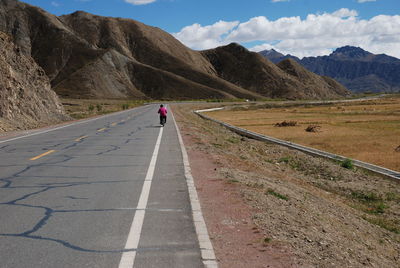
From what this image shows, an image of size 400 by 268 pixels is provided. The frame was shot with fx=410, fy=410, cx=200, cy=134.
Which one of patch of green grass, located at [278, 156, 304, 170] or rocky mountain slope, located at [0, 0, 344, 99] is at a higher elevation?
rocky mountain slope, located at [0, 0, 344, 99]

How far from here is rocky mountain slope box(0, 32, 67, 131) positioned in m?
28.5

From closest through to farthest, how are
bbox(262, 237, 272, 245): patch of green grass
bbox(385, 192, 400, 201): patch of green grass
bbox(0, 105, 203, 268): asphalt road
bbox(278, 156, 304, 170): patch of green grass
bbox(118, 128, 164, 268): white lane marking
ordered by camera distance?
bbox(118, 128, 164, 268): white lane marking, bbox(0, 105, 203, 268): asphalt road, bbox(262, 237, 272, 245): patch of green grass, bbox(385, 192, 400, 201): patch of green grass, bbox(278, 156, 304, 170): patch of green grass

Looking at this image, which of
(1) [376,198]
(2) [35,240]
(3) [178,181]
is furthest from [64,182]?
(1) [376,198]

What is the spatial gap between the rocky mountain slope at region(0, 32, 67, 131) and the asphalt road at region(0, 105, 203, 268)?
16.7m

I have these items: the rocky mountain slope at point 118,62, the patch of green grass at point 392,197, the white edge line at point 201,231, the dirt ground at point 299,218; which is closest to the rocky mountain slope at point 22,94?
the dirt ground at point 299,218

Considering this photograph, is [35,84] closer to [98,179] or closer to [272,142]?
[272,142]

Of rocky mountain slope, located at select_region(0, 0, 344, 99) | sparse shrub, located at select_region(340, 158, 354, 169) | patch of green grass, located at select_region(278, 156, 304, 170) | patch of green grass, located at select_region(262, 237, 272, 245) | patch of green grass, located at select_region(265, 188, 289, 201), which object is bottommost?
patch of green grass, located at select_region(278, 156, 304, 170)

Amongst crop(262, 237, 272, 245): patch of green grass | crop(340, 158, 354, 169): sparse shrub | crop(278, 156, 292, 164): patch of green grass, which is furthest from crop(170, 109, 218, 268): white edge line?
crop(278, 156, 292, 164): patch of green grass

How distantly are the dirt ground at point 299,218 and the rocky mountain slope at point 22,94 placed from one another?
65.1ft

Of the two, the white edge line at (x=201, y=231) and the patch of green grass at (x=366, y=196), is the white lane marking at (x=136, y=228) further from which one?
the patch of green grass at (x=366, y=196)

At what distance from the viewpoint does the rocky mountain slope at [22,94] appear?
2847 centimetres

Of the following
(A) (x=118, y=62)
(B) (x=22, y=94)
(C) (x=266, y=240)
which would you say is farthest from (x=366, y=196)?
(A) (x=118, y=62)

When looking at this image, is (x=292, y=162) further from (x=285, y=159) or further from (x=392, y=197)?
(x=392, y=197)

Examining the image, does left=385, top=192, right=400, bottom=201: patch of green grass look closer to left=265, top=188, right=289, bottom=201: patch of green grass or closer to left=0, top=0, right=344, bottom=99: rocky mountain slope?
left=265, top=188, right=289, bottom=201: patch of green grass
